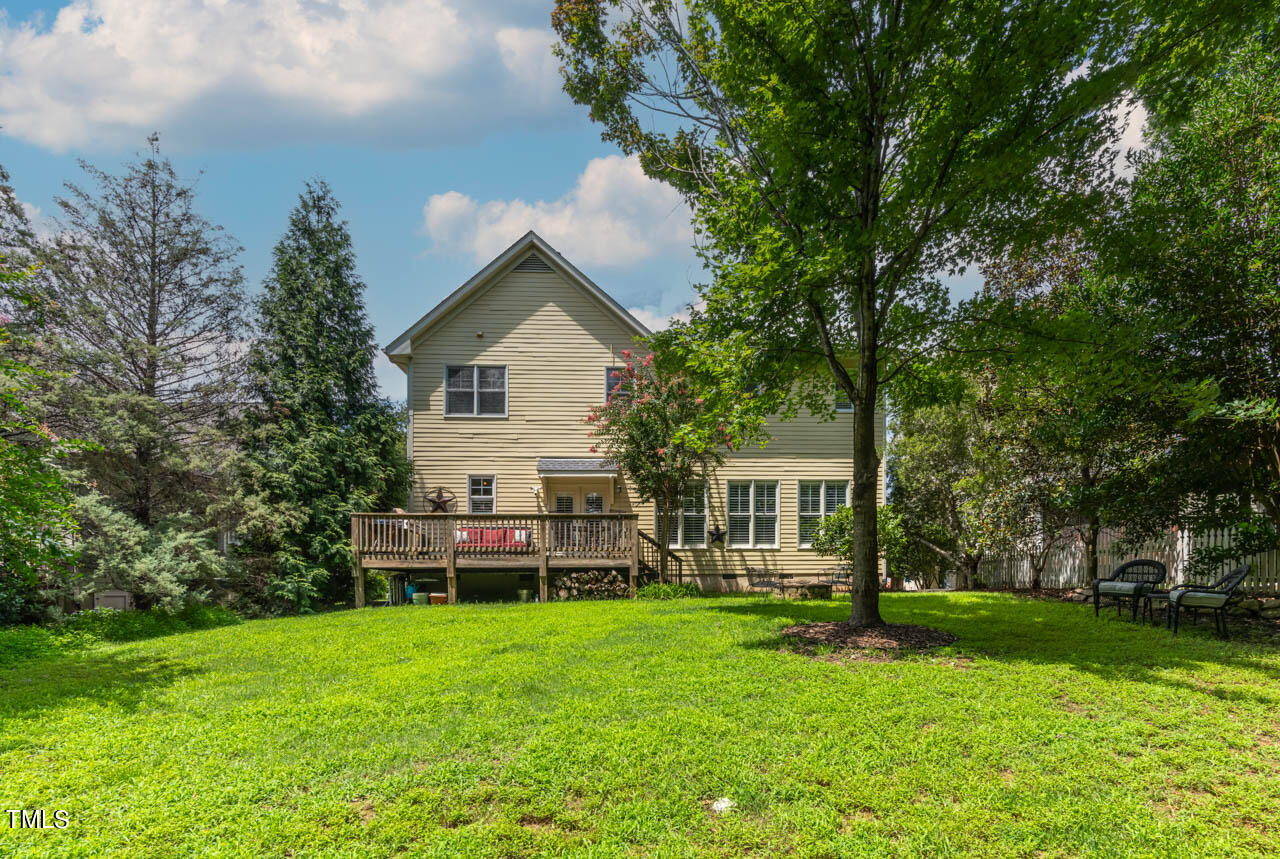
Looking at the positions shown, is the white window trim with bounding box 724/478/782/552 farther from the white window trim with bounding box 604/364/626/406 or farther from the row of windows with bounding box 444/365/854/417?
the white window trim with bounding box 604/364/626/406

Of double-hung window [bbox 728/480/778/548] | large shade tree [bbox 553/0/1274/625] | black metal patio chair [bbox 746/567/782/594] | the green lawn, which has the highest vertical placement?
large shade tree [bbox 553/0/1274/625]

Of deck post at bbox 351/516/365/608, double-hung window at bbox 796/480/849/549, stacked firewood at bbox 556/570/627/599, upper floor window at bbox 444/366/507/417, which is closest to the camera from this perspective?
deck post at bbox 351/516/365/608

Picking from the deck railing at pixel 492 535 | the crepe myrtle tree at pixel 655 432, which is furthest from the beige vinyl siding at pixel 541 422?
the deck railing at pixel 492 535

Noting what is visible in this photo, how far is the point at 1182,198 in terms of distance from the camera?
936 centimetres

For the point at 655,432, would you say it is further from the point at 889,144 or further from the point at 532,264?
the point at 889,144

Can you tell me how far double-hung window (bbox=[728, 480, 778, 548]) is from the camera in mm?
16406

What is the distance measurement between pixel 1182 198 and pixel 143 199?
19578 millimetres

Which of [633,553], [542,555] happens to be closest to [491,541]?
[542,555]

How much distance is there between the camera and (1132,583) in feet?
31.3

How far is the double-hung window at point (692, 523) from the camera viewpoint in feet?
53.2

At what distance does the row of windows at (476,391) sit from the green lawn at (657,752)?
8.98 metres

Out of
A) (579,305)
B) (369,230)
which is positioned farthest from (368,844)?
(369,230)

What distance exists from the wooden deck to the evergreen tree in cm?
130

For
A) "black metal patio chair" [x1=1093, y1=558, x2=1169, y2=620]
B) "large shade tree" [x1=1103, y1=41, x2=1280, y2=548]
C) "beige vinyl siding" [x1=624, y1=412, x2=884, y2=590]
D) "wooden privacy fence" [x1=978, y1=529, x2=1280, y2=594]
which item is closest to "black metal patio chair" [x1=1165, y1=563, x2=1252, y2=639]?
"black metal patio chair" [x1=1093, y1=558, x2=1169, y2=620]
